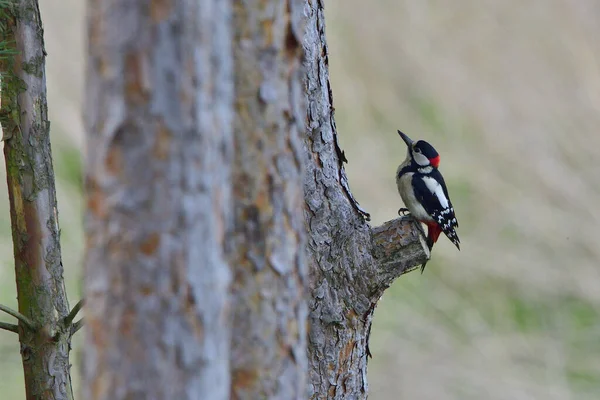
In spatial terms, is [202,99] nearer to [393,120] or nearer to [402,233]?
[402,233]

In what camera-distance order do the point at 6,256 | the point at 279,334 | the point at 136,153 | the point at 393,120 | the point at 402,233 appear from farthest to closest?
the point at 393,120, the point at 6,256, the point at 402,233, the point at 279,334, the point at 136,153

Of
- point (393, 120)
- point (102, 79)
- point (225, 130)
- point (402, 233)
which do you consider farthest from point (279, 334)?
point (393, 120)

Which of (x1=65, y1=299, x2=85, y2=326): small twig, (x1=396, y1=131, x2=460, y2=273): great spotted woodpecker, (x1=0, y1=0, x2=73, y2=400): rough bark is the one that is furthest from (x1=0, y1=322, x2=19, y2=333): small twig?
(x1=396, y1=131, x2=460, y2=273): great spotted woodpecker

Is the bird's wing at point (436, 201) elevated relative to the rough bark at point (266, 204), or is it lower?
elevated

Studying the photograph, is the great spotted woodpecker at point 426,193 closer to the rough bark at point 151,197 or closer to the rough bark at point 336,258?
the rough bark at point 336,258

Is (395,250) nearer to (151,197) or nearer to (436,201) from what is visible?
(436,201)

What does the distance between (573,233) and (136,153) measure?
4.64m

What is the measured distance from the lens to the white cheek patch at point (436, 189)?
9.52ft

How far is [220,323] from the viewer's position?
1001 millimetres

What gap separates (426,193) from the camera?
9.64 ft

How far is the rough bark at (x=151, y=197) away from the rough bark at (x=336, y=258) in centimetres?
105

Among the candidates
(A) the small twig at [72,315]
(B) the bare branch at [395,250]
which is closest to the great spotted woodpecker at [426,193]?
(B) the bare branch at [395,250]

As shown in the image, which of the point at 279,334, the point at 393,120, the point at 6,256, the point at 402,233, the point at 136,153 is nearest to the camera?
the point at 136,153

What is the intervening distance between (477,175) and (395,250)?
352 centimetres
